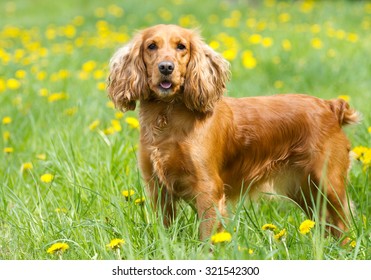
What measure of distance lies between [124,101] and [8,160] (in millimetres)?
1171

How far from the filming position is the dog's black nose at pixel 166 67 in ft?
9.59

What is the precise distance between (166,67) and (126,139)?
1.17 meters

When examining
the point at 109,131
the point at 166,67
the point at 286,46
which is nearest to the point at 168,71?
the point at 166,67

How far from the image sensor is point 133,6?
1020 cm

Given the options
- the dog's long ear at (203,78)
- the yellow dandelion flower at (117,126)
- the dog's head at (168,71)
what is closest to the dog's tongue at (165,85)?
the dog's head at (168,71)

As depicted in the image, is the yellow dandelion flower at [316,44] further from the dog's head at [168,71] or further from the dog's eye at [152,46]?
the dog's eye at [152,46]

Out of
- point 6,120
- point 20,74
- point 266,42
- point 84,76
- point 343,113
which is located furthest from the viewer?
point 266,42

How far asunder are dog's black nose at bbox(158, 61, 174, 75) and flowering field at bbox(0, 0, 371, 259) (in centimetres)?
48

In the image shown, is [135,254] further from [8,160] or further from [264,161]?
[8,160]

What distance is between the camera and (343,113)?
11.3 ft

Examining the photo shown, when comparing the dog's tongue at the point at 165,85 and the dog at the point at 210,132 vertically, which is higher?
the dog's tongue at the point at 165,85

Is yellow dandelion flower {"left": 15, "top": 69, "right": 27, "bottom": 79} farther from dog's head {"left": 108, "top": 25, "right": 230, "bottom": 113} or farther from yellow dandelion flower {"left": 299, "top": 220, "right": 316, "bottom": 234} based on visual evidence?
yellow dandelion flower {"left": 299, "top": 220, "right": 316, "bottom": 234}

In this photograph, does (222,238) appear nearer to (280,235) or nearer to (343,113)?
(280,235)

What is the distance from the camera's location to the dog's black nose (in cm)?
Result: 292
